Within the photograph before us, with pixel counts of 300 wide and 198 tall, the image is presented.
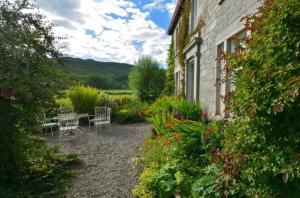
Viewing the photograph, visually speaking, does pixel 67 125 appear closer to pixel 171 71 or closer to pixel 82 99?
pixel 82 99

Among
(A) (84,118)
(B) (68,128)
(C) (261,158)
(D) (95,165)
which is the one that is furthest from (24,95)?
(A) (84,118)

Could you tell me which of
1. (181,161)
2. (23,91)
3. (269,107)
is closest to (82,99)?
(23,91)

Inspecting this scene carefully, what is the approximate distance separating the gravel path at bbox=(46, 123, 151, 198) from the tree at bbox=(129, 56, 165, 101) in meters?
9.10

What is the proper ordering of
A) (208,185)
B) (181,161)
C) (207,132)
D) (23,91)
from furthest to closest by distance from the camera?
(181,161)
(207,132)
(23,91)
(208,185)

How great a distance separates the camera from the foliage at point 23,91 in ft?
12.2

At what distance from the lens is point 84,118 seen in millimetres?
11414

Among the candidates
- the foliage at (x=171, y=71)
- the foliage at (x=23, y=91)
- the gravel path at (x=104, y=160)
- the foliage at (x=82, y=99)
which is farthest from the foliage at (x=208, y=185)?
the foliage at (x=171, y=71)

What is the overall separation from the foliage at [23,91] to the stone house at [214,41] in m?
2.62

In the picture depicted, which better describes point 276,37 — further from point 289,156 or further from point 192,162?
point 192,162

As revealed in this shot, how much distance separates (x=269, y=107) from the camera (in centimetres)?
214

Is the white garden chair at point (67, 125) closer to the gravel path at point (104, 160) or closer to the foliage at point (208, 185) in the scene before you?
the gravel path at point (104, 160)

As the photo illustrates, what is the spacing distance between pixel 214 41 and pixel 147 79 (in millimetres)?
13578

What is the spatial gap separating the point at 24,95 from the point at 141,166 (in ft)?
8.26

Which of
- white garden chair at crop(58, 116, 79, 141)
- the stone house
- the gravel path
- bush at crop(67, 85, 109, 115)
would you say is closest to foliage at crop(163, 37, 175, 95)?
bush at crop(67, 85, 109, 115)
